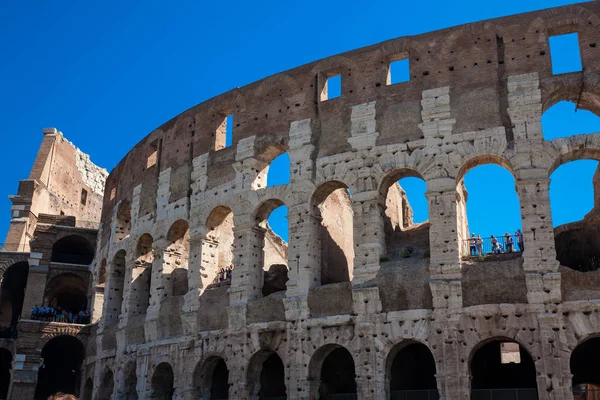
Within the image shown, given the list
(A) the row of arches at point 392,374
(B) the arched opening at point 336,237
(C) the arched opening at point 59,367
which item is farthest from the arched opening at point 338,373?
(C) the arched opening at point 59,367

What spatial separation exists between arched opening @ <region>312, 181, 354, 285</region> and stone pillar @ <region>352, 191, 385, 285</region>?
1520 mm

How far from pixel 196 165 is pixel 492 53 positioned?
29.3 feet

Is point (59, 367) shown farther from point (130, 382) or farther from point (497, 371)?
point (497, 371)

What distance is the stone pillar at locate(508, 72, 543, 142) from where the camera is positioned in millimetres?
15359

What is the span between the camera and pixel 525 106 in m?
15.5

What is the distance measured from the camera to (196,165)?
20.3 m

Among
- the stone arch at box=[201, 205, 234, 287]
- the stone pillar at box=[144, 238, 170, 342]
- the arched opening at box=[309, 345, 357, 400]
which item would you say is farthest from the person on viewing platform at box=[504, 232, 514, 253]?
the stone pillar at box=[144, 238, 170, 342]

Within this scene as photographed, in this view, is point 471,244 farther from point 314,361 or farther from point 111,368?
point 111,368

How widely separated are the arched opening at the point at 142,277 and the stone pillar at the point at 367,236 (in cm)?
782

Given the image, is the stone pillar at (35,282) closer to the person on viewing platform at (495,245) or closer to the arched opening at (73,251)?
the arched opening at (73,251)

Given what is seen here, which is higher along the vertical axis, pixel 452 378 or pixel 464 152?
pixel 464 152

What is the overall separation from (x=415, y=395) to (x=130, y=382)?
9.42m

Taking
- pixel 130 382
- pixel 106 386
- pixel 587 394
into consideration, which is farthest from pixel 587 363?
pixel 106 386

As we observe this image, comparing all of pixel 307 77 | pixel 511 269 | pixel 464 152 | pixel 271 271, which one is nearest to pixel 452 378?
pixel 511 269
